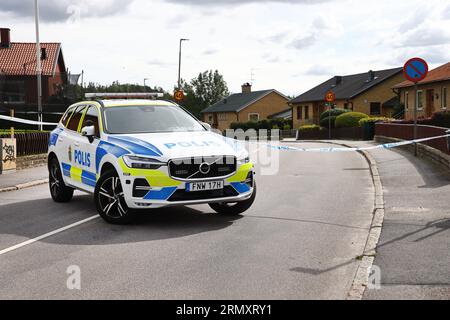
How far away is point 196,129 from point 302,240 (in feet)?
9.88

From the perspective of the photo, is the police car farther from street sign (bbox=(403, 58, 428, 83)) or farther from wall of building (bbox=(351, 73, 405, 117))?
wall of building (bbox=(351, 73, 405, 117))

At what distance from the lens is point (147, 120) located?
9.98 meters

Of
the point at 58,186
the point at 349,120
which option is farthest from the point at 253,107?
the point at 58,186

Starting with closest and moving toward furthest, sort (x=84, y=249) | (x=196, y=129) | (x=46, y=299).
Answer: (x=46, y=299), (x=84, y=249), (x=196, y=129)

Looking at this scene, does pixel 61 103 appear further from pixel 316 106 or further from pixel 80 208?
pixel 316 106

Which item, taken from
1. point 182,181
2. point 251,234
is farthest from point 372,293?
point 182,181

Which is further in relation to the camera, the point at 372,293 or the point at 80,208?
the point at 80,208

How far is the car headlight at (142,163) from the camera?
8508 mm

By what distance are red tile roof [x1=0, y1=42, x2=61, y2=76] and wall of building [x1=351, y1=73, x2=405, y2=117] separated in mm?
27051

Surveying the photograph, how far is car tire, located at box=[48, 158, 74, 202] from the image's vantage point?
37.4ft

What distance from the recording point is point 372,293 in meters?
5.43

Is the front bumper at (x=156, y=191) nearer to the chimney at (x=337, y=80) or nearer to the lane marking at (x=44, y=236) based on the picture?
the lane marking at (x=44, y=236)

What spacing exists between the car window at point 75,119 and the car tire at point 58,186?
0.75 meters

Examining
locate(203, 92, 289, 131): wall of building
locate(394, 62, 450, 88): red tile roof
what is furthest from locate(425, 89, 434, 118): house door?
locate(203, 92, 289, 131): wall of building
